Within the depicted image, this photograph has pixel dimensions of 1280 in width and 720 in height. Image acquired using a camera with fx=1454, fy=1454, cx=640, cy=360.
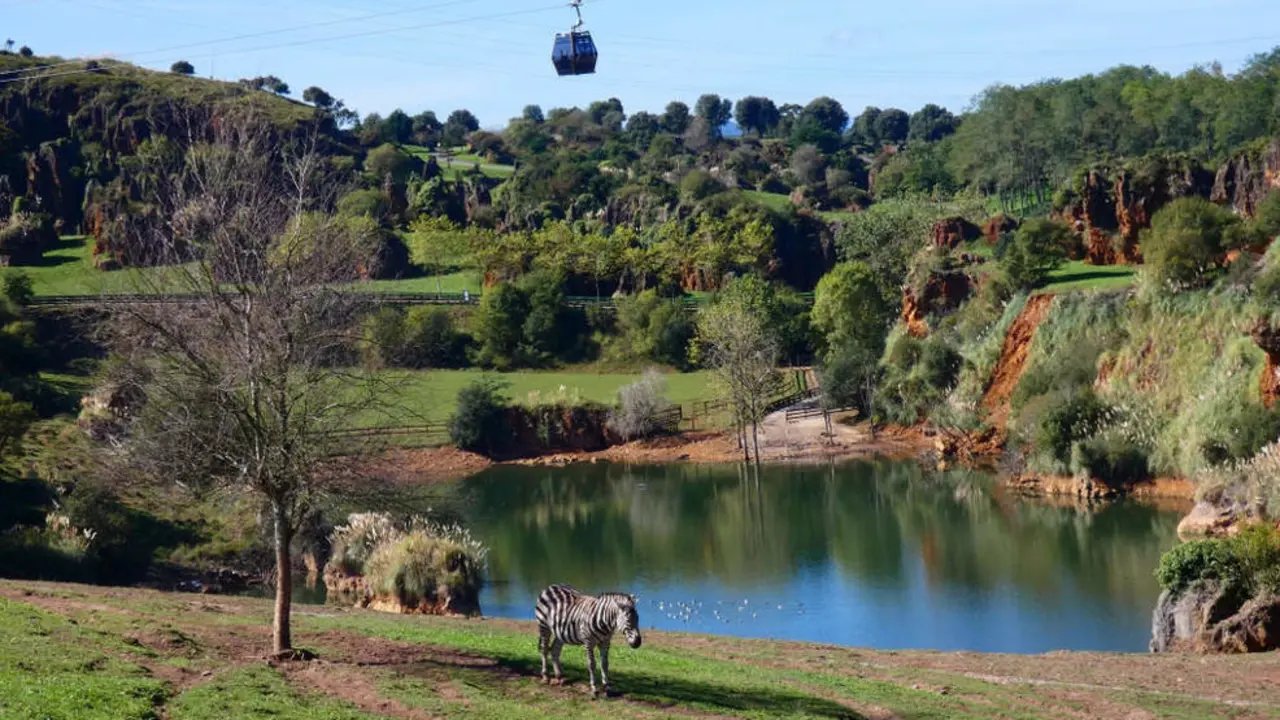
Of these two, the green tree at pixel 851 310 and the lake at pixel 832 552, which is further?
the green tree at pixel 851 310

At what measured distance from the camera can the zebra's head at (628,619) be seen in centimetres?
1878

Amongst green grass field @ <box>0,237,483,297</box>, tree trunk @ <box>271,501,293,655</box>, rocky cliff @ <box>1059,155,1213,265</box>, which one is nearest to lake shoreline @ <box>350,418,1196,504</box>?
rocky cliff @ <box>1059,155,1213,265</box>

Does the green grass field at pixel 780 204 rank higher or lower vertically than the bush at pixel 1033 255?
higher

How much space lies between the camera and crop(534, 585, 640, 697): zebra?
19.4 meters

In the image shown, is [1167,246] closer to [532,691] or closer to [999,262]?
[999,262]

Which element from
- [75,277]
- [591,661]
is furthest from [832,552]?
[75,277]

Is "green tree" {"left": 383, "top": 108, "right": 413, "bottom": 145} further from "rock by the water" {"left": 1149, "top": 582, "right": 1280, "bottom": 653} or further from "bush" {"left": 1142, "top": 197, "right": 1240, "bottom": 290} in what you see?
"rock by the water" {"left": 1149, "top": 582, "right": 1280, "bottom": 653}

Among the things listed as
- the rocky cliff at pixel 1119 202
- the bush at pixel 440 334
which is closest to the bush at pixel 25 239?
the bush at pixel 440 334

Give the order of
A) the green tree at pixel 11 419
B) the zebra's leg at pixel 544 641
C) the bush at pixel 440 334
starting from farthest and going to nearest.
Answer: the bush at pixel 440 334
the green tree at pixel 11 419
the zebra's leg at pixel 544 641

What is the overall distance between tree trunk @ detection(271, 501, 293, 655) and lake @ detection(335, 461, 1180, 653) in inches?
50.0

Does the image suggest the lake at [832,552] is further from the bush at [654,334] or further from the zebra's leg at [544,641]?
the bush at [654,334]

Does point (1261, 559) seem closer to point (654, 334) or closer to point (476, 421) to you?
point (476, 421)

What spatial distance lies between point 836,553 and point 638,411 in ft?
88.0

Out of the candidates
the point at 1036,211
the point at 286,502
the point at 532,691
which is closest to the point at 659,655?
the point at 532,691
